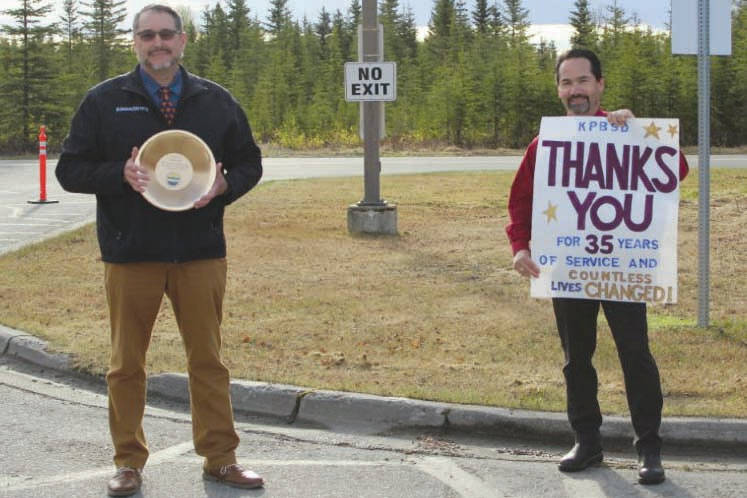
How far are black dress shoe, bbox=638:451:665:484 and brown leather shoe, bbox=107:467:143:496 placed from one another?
2.28 metres

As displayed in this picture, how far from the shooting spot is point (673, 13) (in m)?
7.43

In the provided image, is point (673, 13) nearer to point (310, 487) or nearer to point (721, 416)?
point (721, 416)

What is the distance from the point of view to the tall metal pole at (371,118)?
44.1ft

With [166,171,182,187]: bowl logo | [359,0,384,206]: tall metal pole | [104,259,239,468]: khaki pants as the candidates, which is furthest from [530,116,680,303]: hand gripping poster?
[359,0,384,206]: tall metal pole

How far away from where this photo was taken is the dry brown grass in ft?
20.9

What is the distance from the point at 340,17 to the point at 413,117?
1115 inches

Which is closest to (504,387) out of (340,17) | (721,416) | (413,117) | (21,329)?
(721,416)

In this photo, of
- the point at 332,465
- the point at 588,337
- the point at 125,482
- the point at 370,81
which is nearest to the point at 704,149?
the point at 588,337

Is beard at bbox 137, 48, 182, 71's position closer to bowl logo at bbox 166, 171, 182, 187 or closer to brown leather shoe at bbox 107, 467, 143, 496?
bowl logo at bbox 166, 171, 182, 187

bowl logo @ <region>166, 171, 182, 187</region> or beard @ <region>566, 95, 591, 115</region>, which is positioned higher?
beard @ <region>566, 95, 591, 115</region>

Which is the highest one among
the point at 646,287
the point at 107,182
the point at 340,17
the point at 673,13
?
the point at 340,17

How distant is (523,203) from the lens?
16.6 feet

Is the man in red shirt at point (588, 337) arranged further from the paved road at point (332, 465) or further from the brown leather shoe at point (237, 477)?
the brown leather shoe at point (237, 477)

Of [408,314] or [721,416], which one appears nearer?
[721,416]
